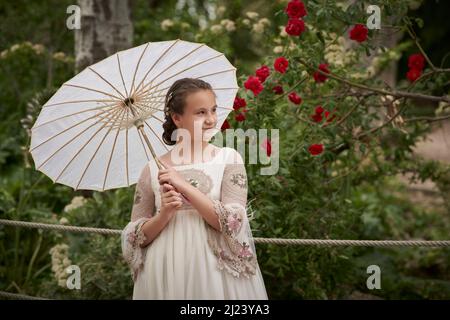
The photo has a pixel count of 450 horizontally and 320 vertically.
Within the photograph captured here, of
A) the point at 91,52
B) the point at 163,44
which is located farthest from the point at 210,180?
the point at 91,52

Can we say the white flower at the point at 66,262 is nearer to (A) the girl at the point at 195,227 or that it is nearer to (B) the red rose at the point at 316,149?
(B) the red rose at the point at 316,149

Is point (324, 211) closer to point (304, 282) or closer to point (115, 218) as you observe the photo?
point (304, 282)

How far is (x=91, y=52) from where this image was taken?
5262 millimetres

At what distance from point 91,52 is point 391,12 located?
2517 millimetres

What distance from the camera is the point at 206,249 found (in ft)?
7.72

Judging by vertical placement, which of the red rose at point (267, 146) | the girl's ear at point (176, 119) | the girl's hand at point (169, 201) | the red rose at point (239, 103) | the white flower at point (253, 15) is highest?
the white flower at point (253, 15)

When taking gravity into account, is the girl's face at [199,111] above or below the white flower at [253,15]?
below

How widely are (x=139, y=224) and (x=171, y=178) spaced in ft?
0.86

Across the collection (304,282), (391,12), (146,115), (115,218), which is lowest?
(304,282)

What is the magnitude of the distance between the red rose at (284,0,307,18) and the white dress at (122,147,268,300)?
5.03 feet

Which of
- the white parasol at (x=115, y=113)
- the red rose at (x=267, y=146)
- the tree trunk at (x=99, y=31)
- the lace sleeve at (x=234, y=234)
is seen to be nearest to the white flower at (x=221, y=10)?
the tree trunk at (x=99, y=31)

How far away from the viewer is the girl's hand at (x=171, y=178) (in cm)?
229

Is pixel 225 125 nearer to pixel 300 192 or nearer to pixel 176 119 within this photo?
pixel 300 192

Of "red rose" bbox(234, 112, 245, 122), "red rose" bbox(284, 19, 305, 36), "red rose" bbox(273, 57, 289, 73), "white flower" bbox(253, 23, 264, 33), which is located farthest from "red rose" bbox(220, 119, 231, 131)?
"white flower" bbox(253, 23, 264, 33)
